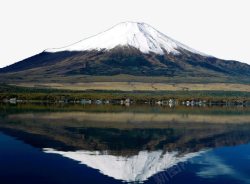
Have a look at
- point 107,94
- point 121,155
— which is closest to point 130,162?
point 121,155

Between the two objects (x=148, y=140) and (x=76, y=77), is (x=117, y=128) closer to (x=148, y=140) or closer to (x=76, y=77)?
(x=148, y=140)

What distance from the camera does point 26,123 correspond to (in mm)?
44969

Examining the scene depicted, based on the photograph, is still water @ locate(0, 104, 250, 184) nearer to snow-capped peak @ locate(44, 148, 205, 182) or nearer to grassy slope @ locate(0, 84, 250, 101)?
snow-capped peak @ locate(44, 148, 205, 182)

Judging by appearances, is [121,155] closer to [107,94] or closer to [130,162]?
[130,162]

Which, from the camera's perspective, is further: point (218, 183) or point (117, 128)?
point (117, 128)

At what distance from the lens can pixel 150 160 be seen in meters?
24.2

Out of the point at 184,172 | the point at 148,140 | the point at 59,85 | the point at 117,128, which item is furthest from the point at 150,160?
the point at 59,85

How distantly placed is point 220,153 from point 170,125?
715 inches

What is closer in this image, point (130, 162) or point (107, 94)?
point (130, 162)

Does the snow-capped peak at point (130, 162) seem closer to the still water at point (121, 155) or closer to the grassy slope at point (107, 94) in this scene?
the still water at point (121, 155)

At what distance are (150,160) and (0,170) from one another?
23.8ft

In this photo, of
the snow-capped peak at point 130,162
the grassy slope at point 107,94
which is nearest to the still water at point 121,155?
the snow-capped peak at point 130,162

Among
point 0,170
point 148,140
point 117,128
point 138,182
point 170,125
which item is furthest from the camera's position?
point 170,125

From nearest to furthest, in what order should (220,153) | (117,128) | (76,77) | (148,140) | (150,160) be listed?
1. (150,160)
2. (220,153)
3. (148,140)
4. (117,128)
5. (76,77)
